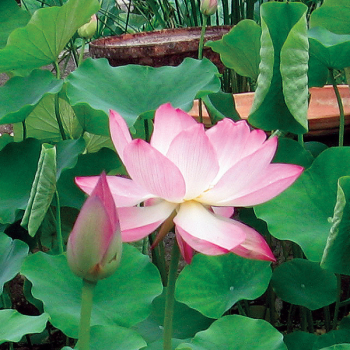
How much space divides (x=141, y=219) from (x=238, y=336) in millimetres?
252

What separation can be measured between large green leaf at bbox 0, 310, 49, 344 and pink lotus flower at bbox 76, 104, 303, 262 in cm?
21

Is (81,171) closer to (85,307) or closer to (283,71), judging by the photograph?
(283,71)

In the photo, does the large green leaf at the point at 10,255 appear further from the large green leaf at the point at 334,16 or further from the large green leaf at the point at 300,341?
the large green leaf at the point at 334,16

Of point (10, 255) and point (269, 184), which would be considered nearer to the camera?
point (269, 184)

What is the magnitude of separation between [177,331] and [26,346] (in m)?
0.45

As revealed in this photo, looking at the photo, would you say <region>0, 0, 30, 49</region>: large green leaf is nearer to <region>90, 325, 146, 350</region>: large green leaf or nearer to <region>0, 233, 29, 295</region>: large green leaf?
<region>0, 233, 29, 295</region>: large green leaf

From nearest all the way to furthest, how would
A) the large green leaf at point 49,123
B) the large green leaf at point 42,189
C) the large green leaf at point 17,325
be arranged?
the large green leaf at point 17,325
the large green leaf at point 42,189
the large green leaf at point 49,123

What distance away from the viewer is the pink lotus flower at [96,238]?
0.34m

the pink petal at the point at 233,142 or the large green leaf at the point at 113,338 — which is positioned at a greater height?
the pink petal at the point at 233,142

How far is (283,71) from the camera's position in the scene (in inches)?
27.9

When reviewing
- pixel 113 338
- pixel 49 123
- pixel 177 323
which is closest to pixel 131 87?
pixel 49 123

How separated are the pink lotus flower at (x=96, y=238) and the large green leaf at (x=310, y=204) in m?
0.40

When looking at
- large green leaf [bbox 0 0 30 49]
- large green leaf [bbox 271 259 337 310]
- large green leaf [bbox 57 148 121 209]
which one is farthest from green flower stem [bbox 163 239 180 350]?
large green leaf [bbox 0 0 30 49]

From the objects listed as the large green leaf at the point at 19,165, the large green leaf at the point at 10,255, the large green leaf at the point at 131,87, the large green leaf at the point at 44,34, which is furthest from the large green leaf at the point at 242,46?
the large green leaf at the point at 10,255
